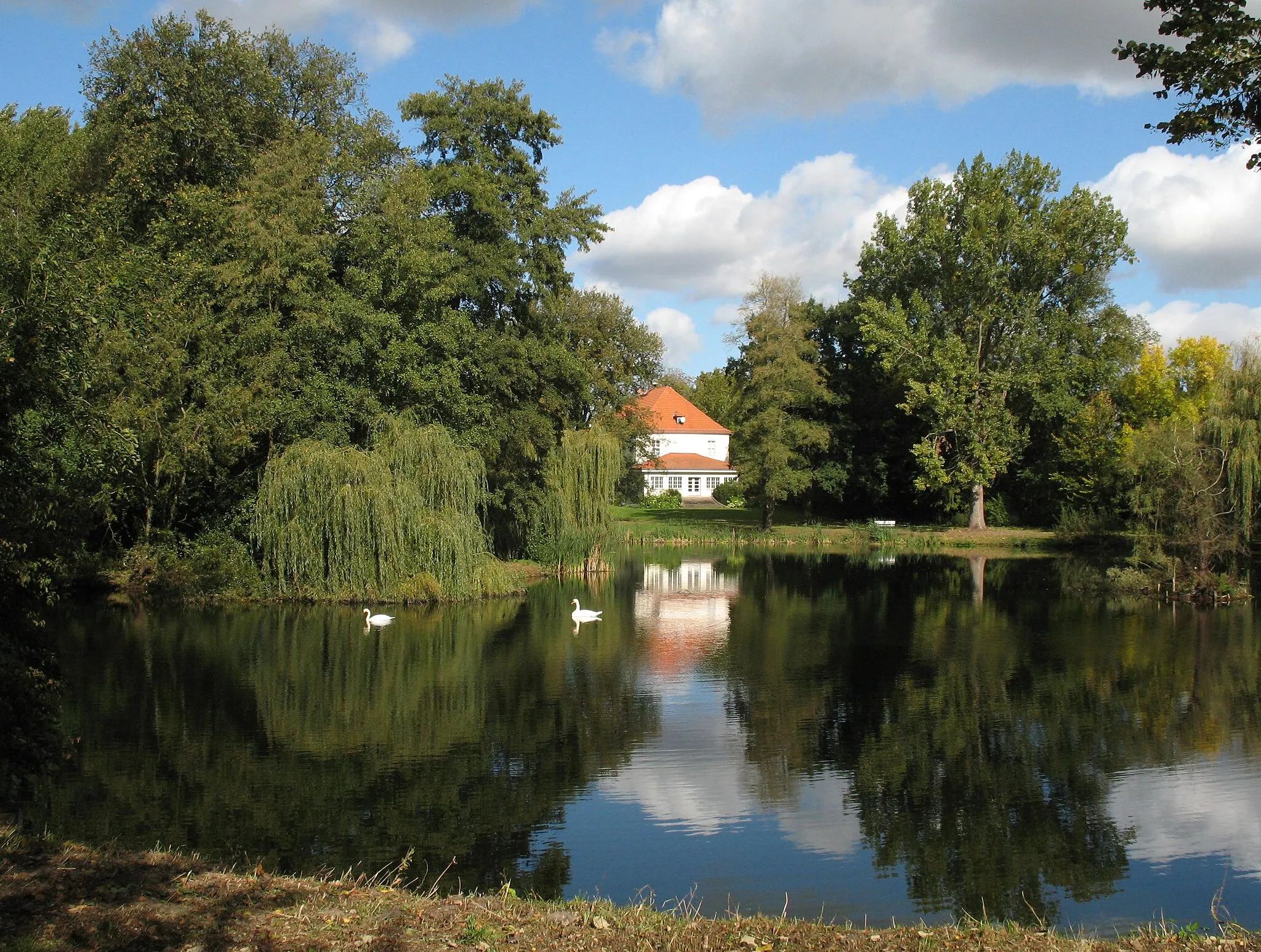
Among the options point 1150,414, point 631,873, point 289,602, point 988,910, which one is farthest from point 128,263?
point 1150,414

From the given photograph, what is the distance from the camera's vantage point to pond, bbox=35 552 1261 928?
8.15m

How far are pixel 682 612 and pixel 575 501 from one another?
7.18 metres

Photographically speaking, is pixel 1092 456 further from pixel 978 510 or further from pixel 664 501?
pixel 664 501

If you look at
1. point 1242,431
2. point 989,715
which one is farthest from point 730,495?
point 989,715

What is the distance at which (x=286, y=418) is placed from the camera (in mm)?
23328

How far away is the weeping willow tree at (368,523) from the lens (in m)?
21.8

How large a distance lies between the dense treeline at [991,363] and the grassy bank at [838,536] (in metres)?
1.50

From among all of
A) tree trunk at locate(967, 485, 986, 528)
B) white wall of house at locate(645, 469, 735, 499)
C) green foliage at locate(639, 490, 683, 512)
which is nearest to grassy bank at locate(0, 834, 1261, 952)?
tree trunk at locate(967, 485, 986, 528)

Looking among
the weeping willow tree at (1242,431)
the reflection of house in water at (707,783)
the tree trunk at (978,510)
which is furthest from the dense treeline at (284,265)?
the tree trunk at (978,510)

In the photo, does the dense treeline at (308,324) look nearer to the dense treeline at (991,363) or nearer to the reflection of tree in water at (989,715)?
the reflection of tree in water at (989,715)

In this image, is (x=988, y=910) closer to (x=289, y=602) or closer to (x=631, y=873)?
(x=631, y=873)

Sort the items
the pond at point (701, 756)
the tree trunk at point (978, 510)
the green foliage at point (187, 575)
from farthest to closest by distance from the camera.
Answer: the tree trunk at point (978, 510), the green foliage at point (187, 575), the pond at point (701, 756)

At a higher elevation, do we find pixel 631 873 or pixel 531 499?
pixel 531 499

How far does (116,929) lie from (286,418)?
63.8ft
